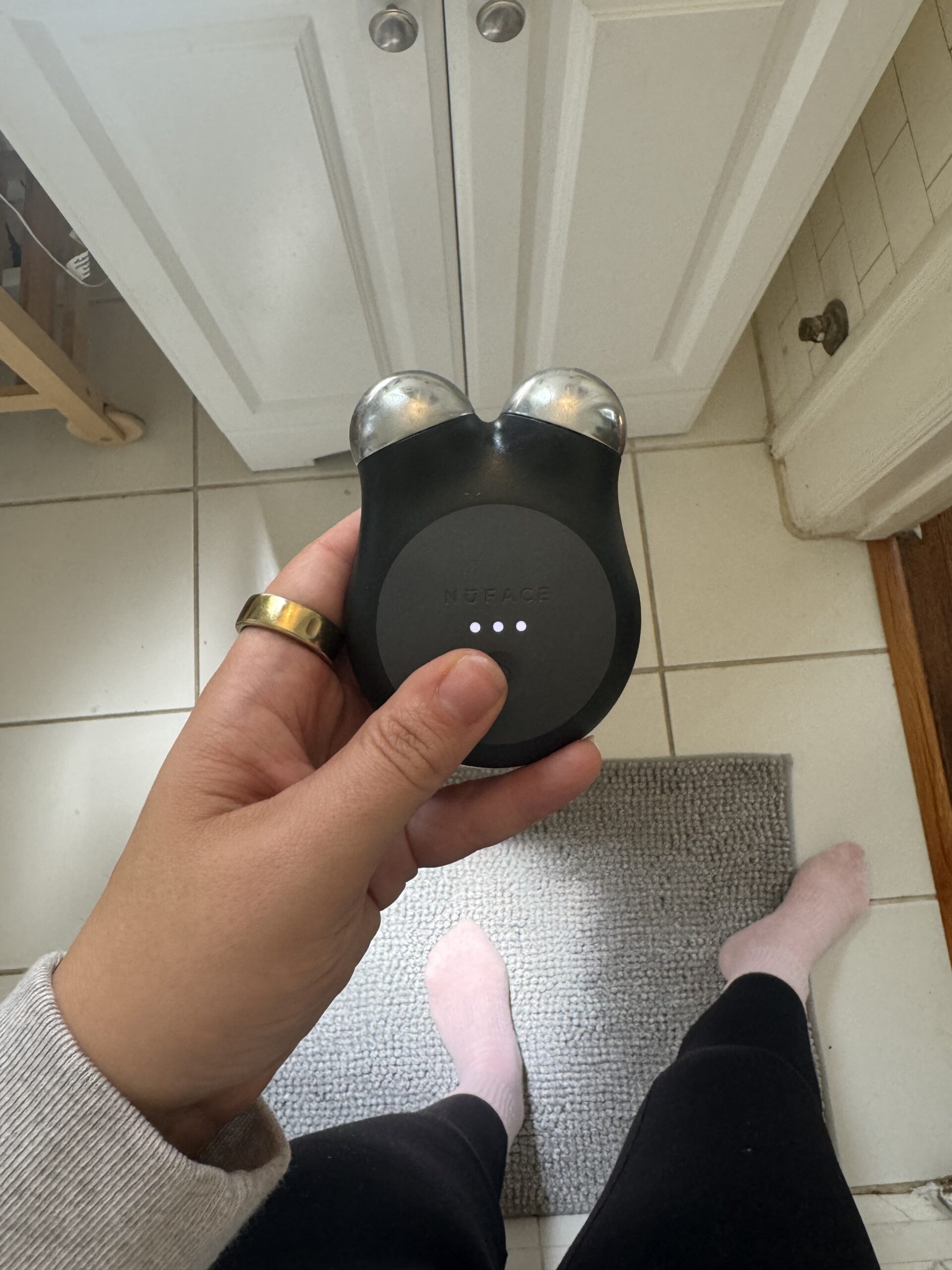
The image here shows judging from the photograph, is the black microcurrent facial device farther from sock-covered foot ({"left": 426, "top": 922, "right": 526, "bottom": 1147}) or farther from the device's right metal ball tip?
sock-covered foot ({"left": 426, "top": 922, "right": 526, "bottom": 1147})

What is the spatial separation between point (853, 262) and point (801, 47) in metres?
0.39

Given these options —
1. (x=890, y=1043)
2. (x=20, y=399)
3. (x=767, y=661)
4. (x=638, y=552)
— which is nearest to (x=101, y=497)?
(x=20, y=399)

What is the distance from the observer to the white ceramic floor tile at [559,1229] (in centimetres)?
102

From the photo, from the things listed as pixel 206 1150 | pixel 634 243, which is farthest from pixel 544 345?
pixel 206 1150

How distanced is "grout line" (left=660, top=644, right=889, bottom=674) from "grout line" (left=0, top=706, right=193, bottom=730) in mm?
689

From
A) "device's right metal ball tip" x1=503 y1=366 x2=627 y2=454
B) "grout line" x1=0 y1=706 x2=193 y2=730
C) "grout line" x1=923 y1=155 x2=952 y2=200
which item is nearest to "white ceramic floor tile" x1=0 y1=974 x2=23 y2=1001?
"grout line" x1=0 y1=706 x2=193 y2=730

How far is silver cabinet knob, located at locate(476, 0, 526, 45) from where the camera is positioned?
0.59 metres

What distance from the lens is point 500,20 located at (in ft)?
1.97

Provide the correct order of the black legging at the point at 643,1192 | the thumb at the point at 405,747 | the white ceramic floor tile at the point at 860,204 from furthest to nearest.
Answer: the white ceramic floor tile at the point at 860,204, the black legging at the point at 643,1192, the thumb at the point at 405,747

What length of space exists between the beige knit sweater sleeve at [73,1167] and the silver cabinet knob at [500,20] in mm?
737

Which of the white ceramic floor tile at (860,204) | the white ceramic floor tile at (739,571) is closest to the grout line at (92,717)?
the white ceramic floor tile at (739,571)

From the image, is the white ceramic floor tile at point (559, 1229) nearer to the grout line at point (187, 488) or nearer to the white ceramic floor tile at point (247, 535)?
the white ceramic floor tile at point (247, 535)

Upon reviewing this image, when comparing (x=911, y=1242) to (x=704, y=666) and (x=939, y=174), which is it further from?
(x=939, y=174)

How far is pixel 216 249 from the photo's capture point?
82 centimetres
